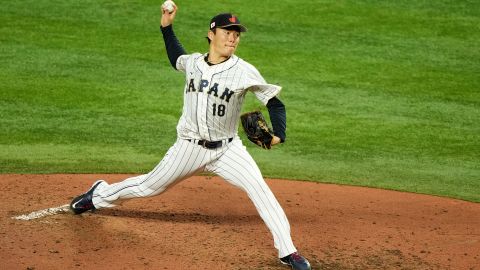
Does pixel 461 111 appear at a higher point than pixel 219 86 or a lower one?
lower

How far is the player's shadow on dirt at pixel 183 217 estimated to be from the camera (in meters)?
7.11

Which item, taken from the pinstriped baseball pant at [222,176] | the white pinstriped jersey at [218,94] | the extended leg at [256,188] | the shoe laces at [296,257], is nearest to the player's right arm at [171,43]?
the white pinstriped jersey at [218,94]

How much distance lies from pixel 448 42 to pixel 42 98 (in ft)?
18.8

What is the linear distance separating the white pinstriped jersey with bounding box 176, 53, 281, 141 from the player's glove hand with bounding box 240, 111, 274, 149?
0.42ft

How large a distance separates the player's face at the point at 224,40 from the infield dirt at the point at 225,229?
4.55ft

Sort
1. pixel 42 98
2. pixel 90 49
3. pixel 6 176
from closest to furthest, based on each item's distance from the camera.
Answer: pixel 6 176 → pixel 42 98 → pixel 90 49

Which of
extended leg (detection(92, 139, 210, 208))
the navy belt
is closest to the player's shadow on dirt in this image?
extended leg (detection(92, 139, 210, 208))

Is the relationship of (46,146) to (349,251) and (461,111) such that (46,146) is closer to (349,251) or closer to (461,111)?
(349,251)

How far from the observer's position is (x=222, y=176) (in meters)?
6.44

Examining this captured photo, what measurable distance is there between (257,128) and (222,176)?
51cm

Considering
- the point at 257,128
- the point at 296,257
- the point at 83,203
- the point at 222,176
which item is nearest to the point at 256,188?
the point at 222,176

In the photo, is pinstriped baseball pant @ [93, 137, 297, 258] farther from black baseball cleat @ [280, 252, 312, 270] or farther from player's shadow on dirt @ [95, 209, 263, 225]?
player's shadow on dirt @ [95, 209, 263, 225]

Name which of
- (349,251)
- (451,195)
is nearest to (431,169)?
(451,195)

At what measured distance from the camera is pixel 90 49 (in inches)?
466
